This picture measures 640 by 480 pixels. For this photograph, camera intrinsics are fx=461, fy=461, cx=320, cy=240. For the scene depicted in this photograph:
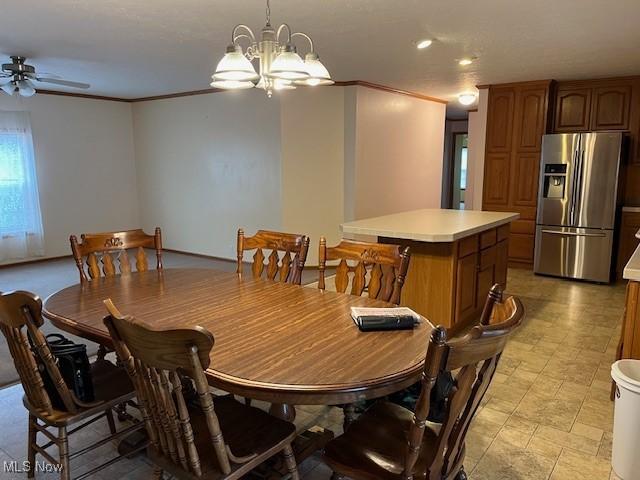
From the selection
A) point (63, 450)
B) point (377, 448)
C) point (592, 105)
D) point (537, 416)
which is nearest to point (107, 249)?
point (63, 450)

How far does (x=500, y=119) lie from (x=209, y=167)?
3.95 meters

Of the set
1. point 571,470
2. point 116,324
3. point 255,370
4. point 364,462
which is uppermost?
point 116,324

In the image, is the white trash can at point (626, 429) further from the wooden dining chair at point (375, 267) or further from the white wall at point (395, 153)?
the white wall at point (395, 153)

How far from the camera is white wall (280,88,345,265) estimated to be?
568 cm

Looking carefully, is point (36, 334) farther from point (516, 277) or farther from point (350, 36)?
point (516, 277)

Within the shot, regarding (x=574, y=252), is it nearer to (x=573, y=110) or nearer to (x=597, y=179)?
(x=597, y=179)

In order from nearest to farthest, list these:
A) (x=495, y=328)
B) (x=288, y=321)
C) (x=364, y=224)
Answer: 1. (x=495, y=328)
2. (x=288, y=321)
3. (x=364, y=224)

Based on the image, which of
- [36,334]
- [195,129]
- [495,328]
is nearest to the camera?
[495,328]

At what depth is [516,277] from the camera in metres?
5.50

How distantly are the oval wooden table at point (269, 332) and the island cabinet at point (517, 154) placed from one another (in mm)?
4414

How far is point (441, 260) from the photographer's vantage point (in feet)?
10.7

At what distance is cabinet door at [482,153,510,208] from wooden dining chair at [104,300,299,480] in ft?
16.8

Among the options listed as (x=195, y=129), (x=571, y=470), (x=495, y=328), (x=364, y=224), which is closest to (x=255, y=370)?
(x=495, y=328)

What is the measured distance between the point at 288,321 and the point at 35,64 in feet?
15.0
